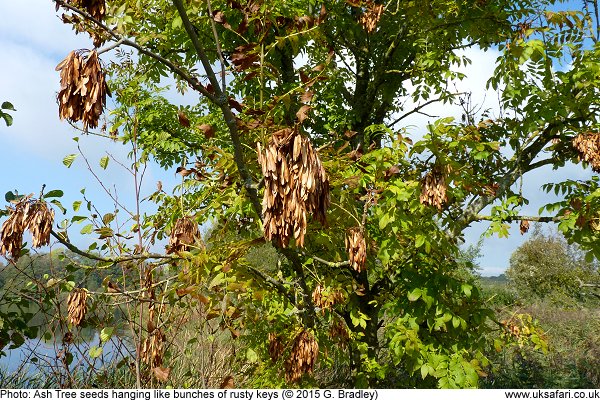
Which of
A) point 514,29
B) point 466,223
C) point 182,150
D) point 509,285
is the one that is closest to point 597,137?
point 466,223

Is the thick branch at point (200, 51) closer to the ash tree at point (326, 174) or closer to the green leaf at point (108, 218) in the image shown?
the ash tree at point (326, 174)

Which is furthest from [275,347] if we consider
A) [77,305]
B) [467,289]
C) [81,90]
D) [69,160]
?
[81,90]

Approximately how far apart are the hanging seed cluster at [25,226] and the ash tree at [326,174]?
0.49ft

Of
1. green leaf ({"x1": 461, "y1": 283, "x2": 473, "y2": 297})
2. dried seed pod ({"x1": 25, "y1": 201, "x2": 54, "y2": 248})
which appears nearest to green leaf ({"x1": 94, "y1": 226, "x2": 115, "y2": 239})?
dried seed pod ({"x1": 25, "y1": 201, "x2": 54, "y2": 248})

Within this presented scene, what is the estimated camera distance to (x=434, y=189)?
141 inches

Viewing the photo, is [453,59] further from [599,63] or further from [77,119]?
[77,119]

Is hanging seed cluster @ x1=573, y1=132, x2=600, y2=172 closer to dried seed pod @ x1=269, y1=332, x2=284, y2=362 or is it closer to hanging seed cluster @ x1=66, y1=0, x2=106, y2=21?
dried seed pod @ x1=269, y1=332, x2=284, y2=362

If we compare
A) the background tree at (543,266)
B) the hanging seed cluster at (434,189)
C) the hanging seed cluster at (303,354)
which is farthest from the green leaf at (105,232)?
the background tree at (543,266)

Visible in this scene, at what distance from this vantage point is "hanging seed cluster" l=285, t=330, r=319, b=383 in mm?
3324

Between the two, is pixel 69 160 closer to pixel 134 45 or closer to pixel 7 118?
pixel 7 118

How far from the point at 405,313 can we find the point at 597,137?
2518mm

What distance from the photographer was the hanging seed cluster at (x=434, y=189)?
11.6ft

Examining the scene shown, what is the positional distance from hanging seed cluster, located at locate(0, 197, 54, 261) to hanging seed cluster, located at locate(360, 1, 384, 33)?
4.06 metres

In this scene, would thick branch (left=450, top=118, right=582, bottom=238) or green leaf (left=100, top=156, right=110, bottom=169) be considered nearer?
green leaf (left=100, top=156, right=110, bottom=169)
